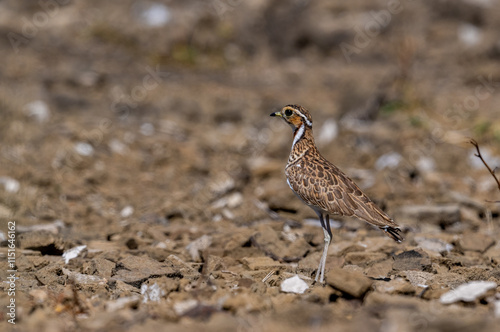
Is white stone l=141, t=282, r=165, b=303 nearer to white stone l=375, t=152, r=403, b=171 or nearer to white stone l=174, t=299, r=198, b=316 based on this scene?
white stone l=174, t=299, r=198, b=316

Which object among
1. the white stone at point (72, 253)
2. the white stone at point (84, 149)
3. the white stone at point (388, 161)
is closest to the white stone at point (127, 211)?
the white stone at point (84, 149)

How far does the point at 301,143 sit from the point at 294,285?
63.3 inches

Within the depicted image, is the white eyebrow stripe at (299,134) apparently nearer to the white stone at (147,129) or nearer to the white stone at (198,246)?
the white stone at (198,246)

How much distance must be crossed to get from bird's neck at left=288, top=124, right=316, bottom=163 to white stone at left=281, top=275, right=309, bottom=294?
4.62ft

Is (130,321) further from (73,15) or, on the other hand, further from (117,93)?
(73,15)

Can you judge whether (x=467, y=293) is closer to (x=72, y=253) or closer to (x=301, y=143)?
(x=301, y=143)

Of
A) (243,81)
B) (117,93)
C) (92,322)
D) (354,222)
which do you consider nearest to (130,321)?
(92,322)

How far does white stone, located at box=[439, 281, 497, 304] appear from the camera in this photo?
4.06 m

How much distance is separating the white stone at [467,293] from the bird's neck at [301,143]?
6.61 ft

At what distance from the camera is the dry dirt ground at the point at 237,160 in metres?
4.24

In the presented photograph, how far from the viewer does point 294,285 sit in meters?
4.59

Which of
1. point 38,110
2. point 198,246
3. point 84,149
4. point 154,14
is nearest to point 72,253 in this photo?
point 198,246

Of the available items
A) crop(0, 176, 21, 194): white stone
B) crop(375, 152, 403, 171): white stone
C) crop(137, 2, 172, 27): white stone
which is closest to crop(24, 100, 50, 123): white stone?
crop(0, 176, 21, 194): white stone

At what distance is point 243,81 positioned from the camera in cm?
1358
